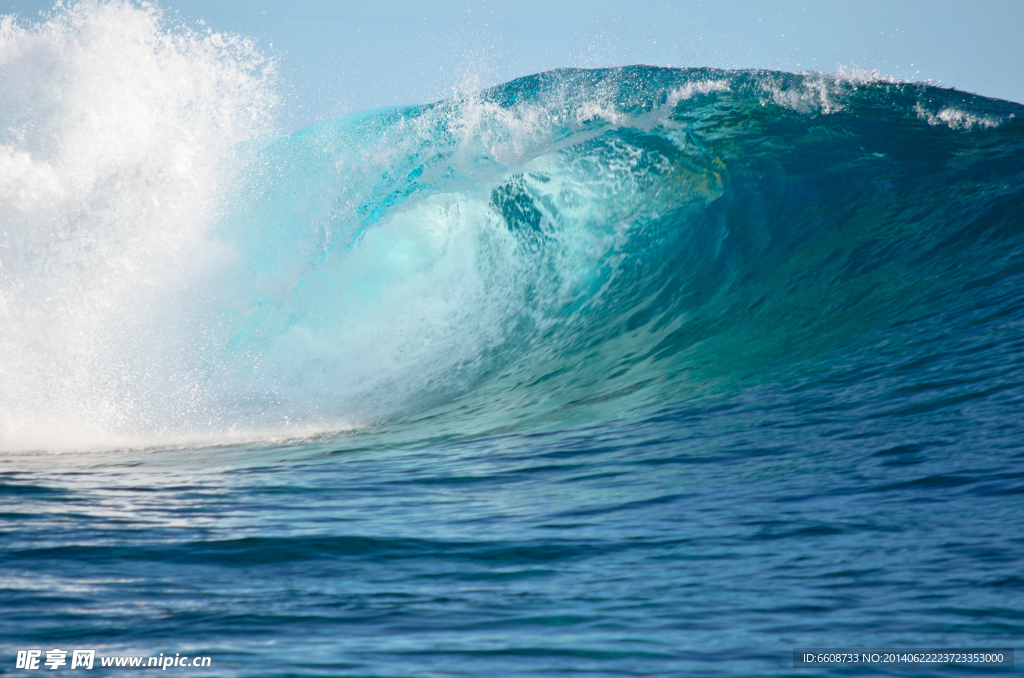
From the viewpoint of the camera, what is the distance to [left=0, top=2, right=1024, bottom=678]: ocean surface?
2.12m

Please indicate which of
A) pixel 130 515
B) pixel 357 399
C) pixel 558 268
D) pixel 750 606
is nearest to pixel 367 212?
pixel 558 268

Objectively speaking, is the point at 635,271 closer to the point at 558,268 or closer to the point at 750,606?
the point at 558,268

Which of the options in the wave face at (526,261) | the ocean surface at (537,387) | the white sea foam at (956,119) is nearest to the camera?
the ocean surface at (537,387)

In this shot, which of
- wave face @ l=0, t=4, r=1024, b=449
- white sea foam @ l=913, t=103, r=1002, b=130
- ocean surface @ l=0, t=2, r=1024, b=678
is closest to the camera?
Result: ocean surface @ l=0, t=2, r=1024, b=678

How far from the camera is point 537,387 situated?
5824mm

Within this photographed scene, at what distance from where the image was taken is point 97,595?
2.34 metres

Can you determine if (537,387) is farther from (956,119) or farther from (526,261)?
(956,119)

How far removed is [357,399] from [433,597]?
4091 mm

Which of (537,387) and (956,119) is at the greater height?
(956,119)

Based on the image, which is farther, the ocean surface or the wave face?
the wave face

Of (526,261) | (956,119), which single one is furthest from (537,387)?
(956,119)

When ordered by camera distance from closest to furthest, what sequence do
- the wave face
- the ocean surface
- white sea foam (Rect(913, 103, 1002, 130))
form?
the ocean surface → the wave face → white sea foam (Rect(913, 103, 1002, 130))

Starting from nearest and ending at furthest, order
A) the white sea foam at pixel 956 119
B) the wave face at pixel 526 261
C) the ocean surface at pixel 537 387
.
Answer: the ocean surface at pixel 537 387
the wave face at pixel 526 261
the white sea foam at pixel 956 119

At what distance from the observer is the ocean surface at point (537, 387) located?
2119 mm
